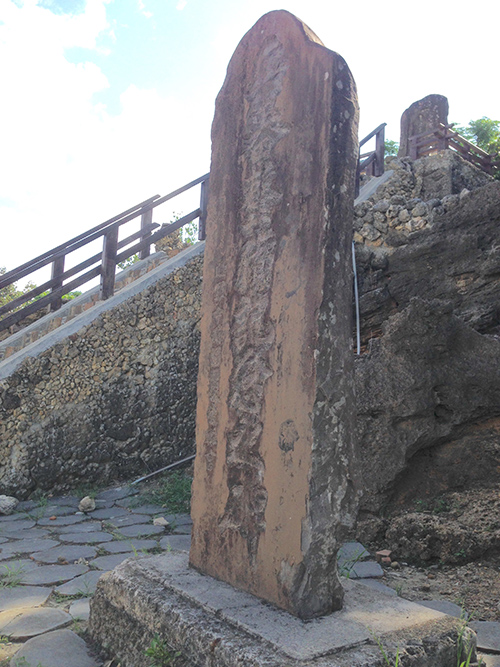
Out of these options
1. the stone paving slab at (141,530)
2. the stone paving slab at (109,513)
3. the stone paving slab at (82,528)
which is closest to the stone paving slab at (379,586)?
the stone paving slab at (141,530)

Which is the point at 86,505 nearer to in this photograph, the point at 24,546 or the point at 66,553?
the point at 24,546

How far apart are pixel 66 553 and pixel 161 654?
197cm

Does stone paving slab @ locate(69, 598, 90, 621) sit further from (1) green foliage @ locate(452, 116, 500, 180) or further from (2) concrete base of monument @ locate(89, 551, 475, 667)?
(1) green foliage @ locate(452, 116, 500, 180)

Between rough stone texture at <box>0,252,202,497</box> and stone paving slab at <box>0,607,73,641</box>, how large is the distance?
2631mm

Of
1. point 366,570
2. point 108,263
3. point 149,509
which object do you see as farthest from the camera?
point 108,263

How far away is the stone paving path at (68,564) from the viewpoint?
2145 mm

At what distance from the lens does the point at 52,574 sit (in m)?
3.05

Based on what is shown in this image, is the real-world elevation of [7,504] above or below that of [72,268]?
below

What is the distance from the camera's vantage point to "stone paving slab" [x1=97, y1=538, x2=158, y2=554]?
354cm

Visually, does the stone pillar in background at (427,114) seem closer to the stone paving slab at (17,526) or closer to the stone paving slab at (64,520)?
the stone paving slab at (64,520)

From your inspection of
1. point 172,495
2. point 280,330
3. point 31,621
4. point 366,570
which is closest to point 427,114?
point 172,495

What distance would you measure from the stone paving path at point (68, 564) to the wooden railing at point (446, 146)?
385 inches

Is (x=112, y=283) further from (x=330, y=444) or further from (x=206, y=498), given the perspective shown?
(x=330, y=444)

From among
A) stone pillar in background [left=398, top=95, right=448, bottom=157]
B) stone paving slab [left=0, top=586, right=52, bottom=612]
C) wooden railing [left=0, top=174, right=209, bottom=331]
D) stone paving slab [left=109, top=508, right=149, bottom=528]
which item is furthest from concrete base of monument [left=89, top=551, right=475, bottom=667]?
stone pillar in background [left=398, top=95, right=448, bottom=157]
